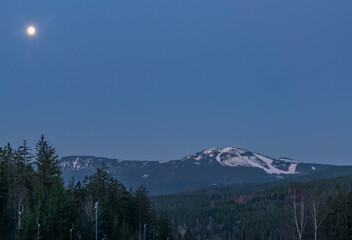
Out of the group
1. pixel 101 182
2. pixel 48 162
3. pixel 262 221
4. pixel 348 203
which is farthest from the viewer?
pixel 262 221

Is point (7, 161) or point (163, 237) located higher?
point (7, 161)

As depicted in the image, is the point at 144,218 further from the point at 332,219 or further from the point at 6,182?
the point at 332,219

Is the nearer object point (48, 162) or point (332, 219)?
point (48, 162)

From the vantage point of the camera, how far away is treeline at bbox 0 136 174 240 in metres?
51.3

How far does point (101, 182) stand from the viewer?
7850 centimetres

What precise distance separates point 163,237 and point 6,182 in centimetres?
4743

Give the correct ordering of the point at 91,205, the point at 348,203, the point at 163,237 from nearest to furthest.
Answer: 1. the point at 91,205
2. the point at 348,203
3. the point at 163,237

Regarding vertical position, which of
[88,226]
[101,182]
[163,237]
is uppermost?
[101,182]

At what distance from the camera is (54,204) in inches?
2104

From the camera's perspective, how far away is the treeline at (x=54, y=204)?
51344mm

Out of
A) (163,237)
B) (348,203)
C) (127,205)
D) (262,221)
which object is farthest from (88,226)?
(262,221)

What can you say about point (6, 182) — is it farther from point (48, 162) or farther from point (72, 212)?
point (72, 212)

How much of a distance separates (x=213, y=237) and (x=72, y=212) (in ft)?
484

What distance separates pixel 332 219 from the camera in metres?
88.9
